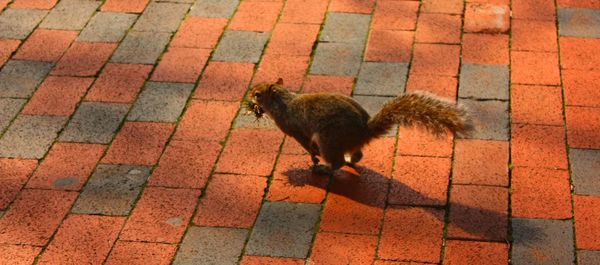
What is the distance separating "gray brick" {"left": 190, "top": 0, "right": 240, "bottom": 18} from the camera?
7488mm

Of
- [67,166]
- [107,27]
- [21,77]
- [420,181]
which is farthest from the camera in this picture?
[107,27]

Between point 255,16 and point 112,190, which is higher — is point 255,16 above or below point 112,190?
below

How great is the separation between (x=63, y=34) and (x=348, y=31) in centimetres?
201

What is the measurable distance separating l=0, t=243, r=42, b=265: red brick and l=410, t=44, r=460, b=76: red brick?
2.70 m

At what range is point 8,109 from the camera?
6531 mm

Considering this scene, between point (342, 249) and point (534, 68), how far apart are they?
2.20 meters

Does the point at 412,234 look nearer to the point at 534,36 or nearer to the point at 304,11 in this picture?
the point at 534,36

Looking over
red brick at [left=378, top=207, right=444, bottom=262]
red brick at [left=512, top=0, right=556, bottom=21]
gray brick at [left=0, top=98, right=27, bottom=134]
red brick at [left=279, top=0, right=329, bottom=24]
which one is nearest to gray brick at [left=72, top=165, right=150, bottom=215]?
gray brick at [left=0, top=98, right=27, bottom=134]

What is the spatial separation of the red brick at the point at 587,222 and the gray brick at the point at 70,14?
376 cm

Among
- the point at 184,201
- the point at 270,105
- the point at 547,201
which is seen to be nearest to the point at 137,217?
the point at 184,201

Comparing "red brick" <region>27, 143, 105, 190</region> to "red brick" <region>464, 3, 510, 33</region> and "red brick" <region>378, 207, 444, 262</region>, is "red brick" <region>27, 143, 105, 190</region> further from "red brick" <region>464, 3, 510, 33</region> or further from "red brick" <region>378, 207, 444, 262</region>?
"red brick" <region>464, 3, 510, 33</region>

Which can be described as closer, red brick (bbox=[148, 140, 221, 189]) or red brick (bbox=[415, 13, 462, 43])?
red brick (bbox=[148, 140, 221, 189])

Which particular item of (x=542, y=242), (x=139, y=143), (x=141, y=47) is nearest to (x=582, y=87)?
(x=542, y=242)

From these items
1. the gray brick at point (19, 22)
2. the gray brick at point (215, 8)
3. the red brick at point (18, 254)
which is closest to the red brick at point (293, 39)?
the gray brick at point (215, 8)
